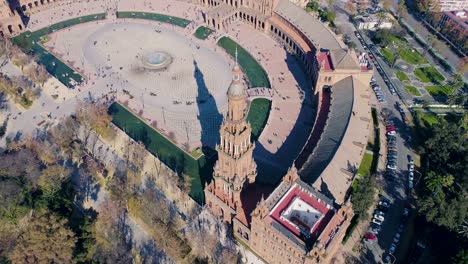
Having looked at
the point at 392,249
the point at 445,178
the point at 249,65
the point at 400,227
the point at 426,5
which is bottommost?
the point at 392,249

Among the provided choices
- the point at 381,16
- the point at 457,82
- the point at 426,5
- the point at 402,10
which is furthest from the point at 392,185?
the point at 426,5

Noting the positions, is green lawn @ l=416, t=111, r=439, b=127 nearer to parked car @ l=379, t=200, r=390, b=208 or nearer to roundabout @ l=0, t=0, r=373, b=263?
roundabout @ l=0, t=0, r=373, b=263

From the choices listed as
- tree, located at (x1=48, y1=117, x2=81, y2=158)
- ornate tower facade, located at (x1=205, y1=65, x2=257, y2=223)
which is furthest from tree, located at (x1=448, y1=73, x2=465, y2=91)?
tree, located at (x1=48, y1=117, x2=81, y2=158)

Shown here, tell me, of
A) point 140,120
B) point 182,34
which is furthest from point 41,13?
point 140,120

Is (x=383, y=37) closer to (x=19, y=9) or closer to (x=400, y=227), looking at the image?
(x=400, y=227)

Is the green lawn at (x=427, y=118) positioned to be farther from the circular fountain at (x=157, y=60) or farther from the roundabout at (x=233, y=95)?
the circular fountain at (x=157, y=60)

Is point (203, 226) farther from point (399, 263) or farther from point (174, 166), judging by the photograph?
point (399, 263)
